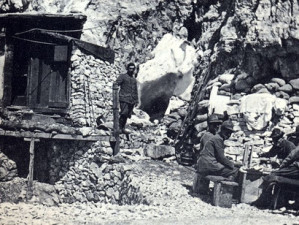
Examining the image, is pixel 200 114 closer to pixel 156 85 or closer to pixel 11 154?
pixel 156 85

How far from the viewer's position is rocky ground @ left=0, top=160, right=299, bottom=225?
625 cm

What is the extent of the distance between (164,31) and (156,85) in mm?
3103

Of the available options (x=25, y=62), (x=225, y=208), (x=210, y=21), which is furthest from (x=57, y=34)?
(x=225, y=208)

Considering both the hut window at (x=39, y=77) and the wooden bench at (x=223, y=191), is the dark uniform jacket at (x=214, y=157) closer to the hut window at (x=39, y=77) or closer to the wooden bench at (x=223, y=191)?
the wooden bench at (x=223, y=191)

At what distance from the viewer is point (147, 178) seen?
9031mm

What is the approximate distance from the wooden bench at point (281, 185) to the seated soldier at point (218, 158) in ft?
2.55

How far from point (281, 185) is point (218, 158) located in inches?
48.8

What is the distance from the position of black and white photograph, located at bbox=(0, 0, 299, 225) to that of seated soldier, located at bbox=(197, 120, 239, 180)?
0.08ft

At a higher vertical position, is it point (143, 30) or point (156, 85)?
point (143, 30)

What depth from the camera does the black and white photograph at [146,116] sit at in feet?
23.4

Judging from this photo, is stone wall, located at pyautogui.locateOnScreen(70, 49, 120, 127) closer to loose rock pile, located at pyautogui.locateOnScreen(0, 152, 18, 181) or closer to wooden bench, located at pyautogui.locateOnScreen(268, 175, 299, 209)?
loose rock pile, located at pyautogui.locateOnScreen(0, 152, 18, 181)

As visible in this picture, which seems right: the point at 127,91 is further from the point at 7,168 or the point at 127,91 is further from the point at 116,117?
the point at 7,168

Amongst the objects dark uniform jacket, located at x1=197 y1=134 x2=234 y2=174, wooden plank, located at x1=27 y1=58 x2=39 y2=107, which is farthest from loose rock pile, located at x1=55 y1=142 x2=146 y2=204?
wooden plank, located at x1=27 y1=58 x2=39 y2=107

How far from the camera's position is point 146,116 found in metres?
14.5
